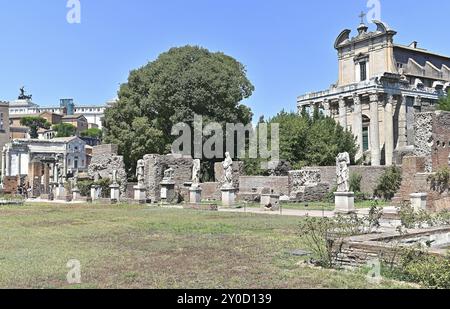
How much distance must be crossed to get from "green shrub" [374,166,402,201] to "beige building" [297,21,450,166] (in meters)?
20.4

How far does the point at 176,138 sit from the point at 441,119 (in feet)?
72.5

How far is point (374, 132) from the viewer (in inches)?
2056

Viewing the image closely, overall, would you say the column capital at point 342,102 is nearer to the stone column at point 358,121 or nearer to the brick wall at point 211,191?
the stone column at point 358,121

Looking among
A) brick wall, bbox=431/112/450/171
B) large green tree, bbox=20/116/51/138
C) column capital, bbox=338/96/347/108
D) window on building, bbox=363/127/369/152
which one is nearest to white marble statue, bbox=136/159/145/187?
brick wall, bbox=431/112/450/171

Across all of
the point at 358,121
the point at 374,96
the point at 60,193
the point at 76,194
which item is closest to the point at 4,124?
the point at 60,193

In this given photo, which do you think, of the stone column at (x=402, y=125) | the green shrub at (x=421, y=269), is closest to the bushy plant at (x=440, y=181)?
the green shrub at (x=421, y=269)

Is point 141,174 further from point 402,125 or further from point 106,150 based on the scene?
point 402,125

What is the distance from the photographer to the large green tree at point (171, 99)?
130ft

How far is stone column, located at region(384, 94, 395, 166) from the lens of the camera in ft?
171

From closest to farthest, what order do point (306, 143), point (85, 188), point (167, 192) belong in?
point (167, 192), point (85, 188), point (306, 143)

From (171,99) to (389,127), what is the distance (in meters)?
25.4

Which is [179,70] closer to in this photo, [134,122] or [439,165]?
[134,122]

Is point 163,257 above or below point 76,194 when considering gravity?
below
